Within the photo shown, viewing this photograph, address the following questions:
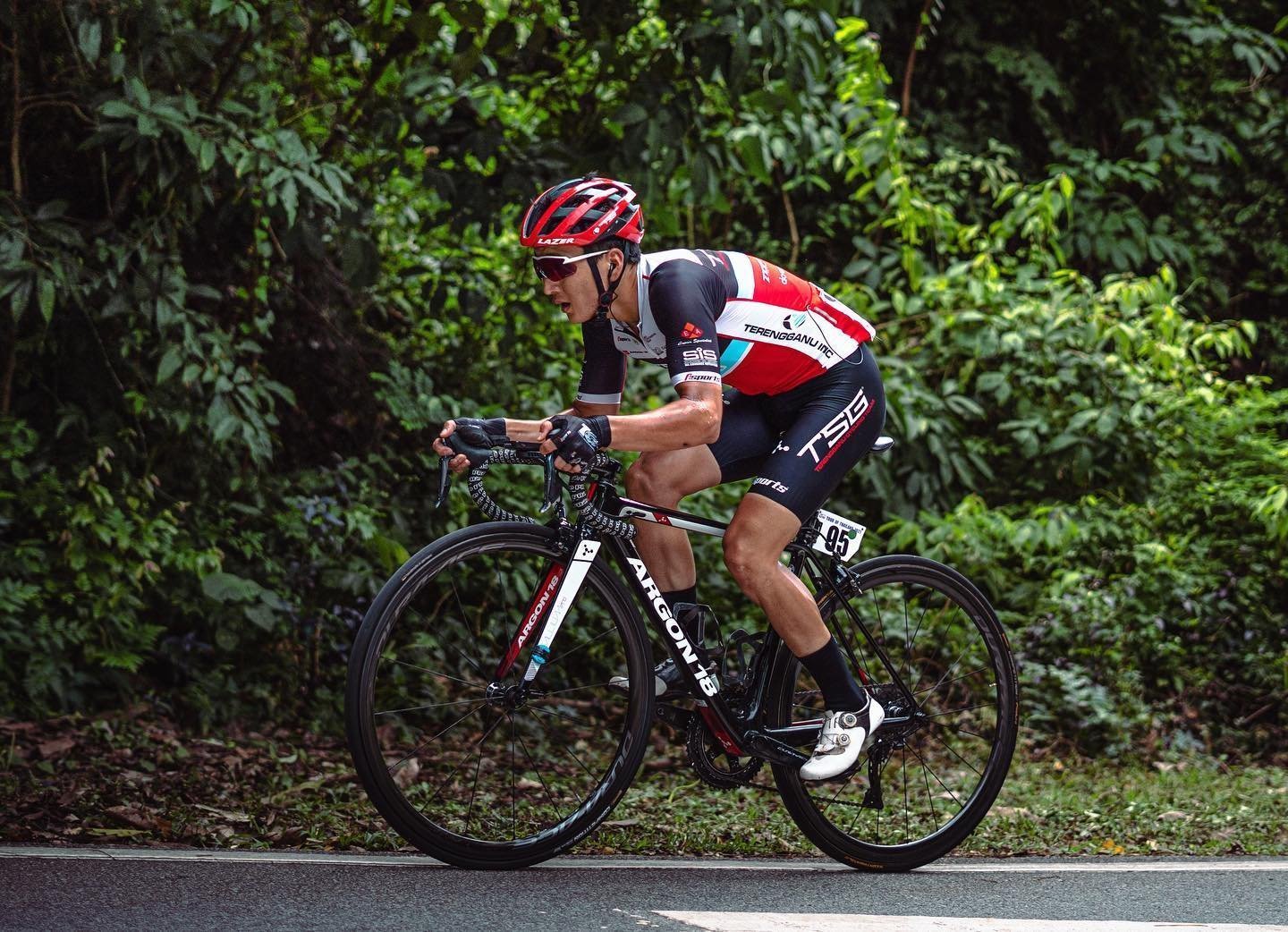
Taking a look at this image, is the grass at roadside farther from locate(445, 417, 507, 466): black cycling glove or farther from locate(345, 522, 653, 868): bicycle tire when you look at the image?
locate(445, 417, 507, 466): black cycling glove

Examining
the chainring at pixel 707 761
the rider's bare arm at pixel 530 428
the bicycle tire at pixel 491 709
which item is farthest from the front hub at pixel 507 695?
the rider's bare arm at pixel 530 428

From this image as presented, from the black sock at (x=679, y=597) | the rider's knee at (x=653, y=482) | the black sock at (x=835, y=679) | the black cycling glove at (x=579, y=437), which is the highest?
the black cycling glove at (x=579, y=437)

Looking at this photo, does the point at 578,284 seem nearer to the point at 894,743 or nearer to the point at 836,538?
the point at 836,538

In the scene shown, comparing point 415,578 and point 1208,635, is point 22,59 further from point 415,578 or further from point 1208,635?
point 1208,635

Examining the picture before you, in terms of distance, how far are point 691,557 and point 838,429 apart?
61 centimetres

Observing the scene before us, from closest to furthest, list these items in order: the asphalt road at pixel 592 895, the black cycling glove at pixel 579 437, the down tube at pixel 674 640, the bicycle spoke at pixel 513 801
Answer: the asphalt road at pixel 592 895 → the black cycling glove at pixel 579 437 → the bicycle spoke at pixel 513 801 → the down tube at pixel 674 640

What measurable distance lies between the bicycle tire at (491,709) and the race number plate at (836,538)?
709mm

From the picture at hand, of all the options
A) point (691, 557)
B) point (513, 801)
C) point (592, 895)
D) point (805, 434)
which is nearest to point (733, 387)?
point (805, 434)

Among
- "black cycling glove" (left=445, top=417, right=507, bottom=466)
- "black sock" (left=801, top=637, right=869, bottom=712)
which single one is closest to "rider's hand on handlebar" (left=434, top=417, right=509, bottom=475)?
"black cycling glove" (left=445, top=417, right=507, bottom=466)

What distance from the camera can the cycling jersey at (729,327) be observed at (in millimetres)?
4082

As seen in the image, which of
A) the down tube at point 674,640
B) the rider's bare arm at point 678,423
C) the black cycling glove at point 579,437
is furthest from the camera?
the down tube at point 674,640

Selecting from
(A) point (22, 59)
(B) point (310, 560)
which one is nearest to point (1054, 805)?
(B) point (310, 560)

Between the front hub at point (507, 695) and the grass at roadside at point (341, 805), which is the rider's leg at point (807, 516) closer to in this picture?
the grass at roadside at point (341, 805)

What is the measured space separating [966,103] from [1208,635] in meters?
4.87
